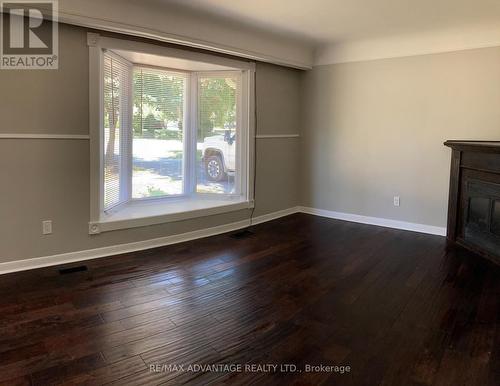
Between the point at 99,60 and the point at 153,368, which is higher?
the point at 99,60

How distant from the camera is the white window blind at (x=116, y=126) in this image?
3.74 meters

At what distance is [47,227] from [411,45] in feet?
14.4

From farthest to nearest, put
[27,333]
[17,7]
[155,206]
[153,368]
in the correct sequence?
[155,206] < [17,7] < [27,333] < [153,368]

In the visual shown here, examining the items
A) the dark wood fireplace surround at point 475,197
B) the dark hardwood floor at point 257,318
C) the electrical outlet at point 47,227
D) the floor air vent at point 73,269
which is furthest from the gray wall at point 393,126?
the electrical outlet at point 47,227

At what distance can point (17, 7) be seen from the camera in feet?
9.25

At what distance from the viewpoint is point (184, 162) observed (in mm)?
4719

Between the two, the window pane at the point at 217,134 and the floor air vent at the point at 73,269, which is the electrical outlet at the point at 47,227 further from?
the window pane at the point at 217,134

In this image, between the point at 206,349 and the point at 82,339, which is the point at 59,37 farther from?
the point at 206,349

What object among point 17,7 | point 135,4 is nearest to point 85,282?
point 17,7

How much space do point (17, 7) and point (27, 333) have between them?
2349 millimetres

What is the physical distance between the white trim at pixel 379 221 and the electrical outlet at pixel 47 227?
11.6 feet

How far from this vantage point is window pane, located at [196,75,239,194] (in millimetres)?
4711

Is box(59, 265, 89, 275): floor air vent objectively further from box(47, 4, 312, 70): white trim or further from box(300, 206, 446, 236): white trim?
box(300, 206, 446, 236): white trim

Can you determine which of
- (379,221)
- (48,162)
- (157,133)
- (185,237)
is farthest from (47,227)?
(379,221)
